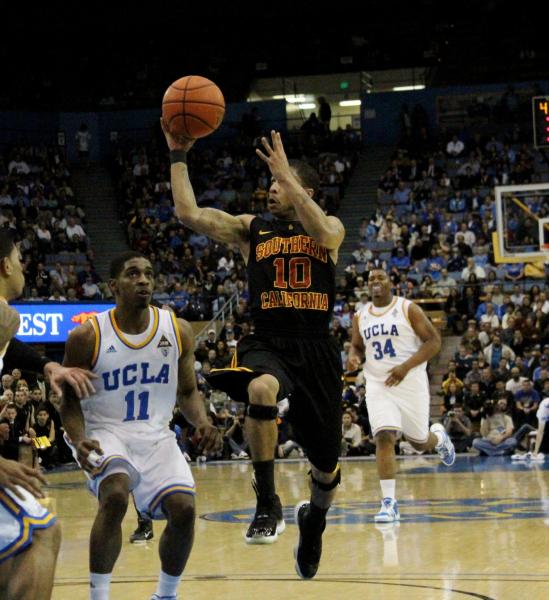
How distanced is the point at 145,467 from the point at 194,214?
1.50m

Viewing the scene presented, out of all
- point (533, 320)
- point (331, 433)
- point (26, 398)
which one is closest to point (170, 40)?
point (533, 320)

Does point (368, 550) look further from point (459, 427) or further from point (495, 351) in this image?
point (495, 351)

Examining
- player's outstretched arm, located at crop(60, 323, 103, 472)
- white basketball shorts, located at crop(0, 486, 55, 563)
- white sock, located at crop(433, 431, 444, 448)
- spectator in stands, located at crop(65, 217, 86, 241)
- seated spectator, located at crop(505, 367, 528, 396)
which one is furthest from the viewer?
spectator in stands, located at crop(65, 217, 86, 241)

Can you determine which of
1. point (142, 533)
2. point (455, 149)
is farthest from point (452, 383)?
point (142, 533)

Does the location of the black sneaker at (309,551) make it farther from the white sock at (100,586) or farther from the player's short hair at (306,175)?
the player's short hair at (306,175)

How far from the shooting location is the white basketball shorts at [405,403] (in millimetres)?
10969

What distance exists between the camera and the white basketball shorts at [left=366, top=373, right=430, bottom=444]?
36.0ft

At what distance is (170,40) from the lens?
3834cm

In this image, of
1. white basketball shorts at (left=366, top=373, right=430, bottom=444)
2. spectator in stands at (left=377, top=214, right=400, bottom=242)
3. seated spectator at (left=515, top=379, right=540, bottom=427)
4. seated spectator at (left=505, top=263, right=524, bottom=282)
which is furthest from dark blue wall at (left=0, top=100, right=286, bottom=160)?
white basketball shorts at (left=366, top=373, right=430, bottom=444)

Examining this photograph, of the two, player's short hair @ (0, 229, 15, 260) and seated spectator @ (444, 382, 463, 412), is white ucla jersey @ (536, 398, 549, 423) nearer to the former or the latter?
seated spectator @ (444, 382, 463, 412)

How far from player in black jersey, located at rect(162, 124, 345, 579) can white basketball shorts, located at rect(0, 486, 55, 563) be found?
2.02m

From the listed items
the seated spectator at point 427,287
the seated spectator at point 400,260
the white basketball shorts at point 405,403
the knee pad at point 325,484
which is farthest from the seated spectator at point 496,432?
the knee pad at point 325,484

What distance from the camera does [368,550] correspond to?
342 inches

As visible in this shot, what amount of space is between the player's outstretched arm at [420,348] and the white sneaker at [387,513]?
1.08m
